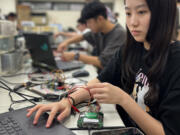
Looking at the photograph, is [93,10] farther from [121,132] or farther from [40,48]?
[121,132]

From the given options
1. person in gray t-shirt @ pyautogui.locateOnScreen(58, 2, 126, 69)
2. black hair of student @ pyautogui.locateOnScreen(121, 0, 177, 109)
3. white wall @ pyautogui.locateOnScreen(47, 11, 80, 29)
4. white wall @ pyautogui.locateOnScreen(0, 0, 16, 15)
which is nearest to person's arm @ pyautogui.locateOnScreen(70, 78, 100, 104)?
black hair of student @ pyautogui.locateOnScreen(121, 0, 177, 109)

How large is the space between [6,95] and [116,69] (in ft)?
1.91

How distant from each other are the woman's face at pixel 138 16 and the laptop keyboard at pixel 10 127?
556 millimetres

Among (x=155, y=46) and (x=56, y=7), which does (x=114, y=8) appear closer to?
(x=56, y=7)

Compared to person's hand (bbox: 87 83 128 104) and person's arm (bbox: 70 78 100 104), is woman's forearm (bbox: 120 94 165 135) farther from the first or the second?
person's arm (bbox: 70 78 100 104)

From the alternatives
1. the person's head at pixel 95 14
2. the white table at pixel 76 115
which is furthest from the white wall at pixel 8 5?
the white table at pixel 76 115

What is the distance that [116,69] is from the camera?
0.98m

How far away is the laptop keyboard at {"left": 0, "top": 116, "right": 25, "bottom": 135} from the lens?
1.77ft

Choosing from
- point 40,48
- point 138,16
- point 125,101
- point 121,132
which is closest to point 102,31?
point 40,48

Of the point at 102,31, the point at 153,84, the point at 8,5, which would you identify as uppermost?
the point at 8,5

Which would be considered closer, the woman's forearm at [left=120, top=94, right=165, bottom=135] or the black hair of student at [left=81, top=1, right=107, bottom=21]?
the woman's forearm at [left=120, top=94, right=165, bottom=135]

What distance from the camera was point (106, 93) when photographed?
2.10 feet

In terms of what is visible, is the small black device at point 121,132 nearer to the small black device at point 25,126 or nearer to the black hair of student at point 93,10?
the small black device at point 25,126

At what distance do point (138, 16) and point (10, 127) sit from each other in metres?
0.60
